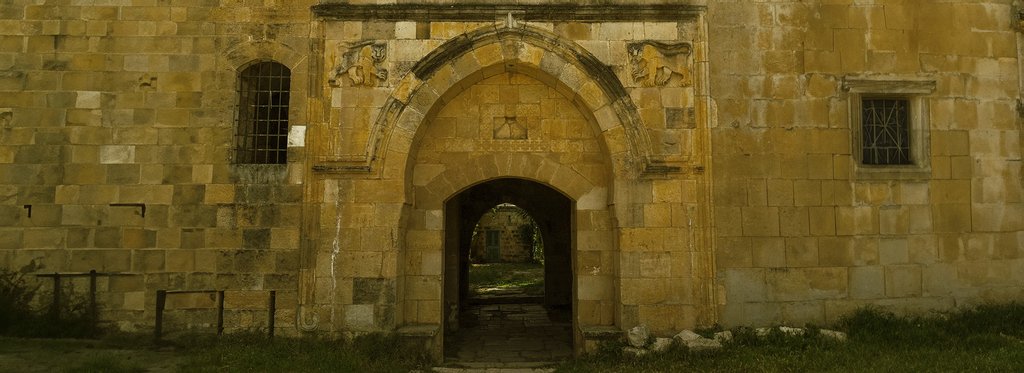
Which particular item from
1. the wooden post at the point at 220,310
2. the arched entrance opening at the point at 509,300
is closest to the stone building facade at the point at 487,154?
the wooden post at the point at 220,310

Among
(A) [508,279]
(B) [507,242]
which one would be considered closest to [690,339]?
(A) [508,279]

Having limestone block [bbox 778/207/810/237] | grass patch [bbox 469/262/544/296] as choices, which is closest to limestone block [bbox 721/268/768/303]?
limestone block [bbox 778/207/810/237]

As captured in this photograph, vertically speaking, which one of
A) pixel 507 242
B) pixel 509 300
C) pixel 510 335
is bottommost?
pixel 510 335

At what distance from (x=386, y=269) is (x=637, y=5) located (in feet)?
14.7

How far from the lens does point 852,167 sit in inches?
306

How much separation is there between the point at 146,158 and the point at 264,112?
4.89 ft

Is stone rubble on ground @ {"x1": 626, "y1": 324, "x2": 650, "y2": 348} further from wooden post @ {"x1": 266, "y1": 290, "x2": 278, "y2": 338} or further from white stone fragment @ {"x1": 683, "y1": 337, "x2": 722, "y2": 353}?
wooden post @ {"x1": 266, "y1": 290, "x2": 278, "y2": 338}

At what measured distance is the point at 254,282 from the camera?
24.4 feet

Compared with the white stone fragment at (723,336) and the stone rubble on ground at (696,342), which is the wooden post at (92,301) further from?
the white stone fragment at (723,336)

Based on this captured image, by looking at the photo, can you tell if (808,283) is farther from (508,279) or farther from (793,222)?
(508,279)

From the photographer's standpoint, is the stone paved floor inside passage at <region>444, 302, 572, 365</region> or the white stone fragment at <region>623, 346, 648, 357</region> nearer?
the white stone fragment at <region>623, 346, 648, 357</region>

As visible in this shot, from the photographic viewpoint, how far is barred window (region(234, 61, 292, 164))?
7.86m

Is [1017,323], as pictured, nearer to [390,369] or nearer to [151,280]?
[390,369]

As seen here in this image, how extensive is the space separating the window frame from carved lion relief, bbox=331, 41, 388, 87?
585 cm
